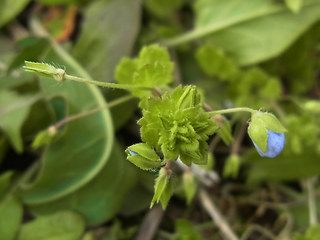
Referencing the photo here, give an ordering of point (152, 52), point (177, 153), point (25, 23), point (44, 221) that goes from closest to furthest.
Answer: point (177, 153) < point (152, 52) < point (44, 221) < point (25, 23)

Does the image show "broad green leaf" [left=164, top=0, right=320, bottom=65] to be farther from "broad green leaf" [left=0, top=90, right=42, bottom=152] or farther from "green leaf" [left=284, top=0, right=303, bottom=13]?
"broad green leaf" [left=0, top=90, right=42, bottom=152]

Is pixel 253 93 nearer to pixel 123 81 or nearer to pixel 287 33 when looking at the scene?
pixel 287 33

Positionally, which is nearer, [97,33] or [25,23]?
[97,33]

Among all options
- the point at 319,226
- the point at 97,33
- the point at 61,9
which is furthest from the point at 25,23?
the point at 319,226

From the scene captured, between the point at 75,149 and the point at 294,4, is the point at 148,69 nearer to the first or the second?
the point at 75,149

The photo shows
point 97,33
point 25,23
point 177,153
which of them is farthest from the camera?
point 25,23

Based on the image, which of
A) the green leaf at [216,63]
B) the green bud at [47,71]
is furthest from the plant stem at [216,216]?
the green bud at [47,71]
